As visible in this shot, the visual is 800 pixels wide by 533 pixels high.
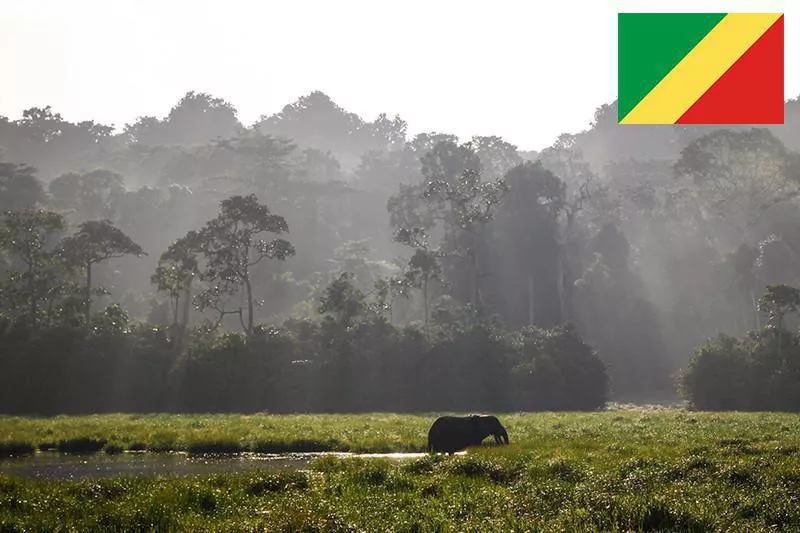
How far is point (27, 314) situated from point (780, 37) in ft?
221

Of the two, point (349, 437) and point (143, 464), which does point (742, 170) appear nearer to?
point (349, 437)

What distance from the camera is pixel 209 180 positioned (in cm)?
13450

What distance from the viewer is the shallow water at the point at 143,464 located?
77.0 ft

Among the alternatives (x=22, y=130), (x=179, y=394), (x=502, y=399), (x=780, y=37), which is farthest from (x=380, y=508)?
(x=22, y=130)

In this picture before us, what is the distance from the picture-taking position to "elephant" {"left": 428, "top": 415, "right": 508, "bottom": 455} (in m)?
29.4

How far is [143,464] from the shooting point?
85.7 ft

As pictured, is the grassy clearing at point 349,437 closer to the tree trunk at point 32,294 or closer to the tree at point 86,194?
the tree trunk at point 32,294

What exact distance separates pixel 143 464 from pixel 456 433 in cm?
1132

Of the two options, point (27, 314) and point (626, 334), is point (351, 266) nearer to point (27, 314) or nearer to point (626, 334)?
point (626, 334)

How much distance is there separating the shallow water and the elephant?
3.66 feet

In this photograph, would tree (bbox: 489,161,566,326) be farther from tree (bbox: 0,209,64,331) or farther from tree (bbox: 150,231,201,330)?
tree (bbox: 0,209,64,331)

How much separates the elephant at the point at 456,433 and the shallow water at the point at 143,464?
1116 mm

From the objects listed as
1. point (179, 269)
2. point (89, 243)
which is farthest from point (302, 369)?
point (89, 243)

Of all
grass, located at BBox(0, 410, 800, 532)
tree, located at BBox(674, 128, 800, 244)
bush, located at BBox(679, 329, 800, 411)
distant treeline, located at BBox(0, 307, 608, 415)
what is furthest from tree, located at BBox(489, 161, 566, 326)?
grass, located at BBox(0, 410, 800, 532)
